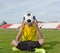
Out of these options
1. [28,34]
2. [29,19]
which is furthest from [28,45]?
[29,19]

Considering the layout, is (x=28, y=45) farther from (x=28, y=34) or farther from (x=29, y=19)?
(x=29, y=19)

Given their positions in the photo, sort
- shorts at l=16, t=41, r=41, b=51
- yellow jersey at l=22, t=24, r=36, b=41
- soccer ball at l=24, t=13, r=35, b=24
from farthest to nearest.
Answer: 1. yellow jersey at l=22, t=24, r=36, b=41
2. soccer ball at l=24, t=13, r=35, b=24
3. shorts at l=16, t=41, r=41, b=51

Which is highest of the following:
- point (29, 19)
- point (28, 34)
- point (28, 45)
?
point (29, 19)

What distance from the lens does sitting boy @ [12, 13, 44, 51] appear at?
25.9 ft

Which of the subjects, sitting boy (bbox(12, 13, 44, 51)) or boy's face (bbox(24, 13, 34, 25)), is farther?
boy's face (bbox(24, 13, 34, 25))

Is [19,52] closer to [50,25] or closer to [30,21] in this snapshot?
[30,21]

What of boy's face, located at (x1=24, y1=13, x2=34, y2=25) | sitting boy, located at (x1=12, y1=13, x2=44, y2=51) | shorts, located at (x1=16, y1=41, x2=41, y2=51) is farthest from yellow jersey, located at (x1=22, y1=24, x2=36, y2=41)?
shorts, located at (x1=16, y1=41, x2=41, y2=51)

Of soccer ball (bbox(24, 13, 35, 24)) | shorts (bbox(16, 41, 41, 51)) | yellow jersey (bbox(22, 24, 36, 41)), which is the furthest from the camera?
yellow jersey (bbox(22, 24, 36, 41))

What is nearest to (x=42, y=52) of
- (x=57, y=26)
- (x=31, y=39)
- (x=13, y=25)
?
(x=31, y=39)

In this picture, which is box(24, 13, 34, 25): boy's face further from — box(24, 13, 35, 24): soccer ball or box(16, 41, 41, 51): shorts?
box(16, 41, 41, 51): shorts

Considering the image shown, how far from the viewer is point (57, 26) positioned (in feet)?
244

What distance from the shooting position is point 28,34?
330 inches

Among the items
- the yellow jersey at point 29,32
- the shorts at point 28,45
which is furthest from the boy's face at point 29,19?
the shorts at point 28,45

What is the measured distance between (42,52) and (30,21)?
124cm
